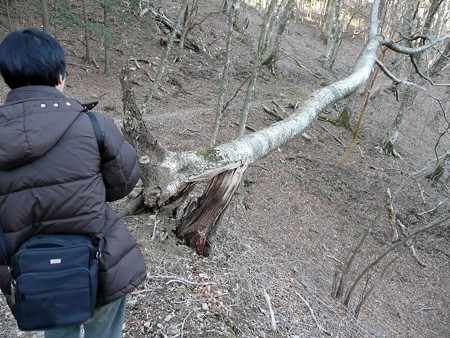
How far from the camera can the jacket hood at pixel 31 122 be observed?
1.53 meters

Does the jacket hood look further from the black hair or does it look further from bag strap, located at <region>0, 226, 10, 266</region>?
bag strap, located at <region>0, 226, 10, 266</region>

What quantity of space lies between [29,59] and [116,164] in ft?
2.00

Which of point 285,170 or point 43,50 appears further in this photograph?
point 285,170

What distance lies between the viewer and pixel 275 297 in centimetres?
393

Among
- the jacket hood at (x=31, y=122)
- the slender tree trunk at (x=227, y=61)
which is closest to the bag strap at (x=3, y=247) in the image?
the jacket hood at (x=31, y=122)

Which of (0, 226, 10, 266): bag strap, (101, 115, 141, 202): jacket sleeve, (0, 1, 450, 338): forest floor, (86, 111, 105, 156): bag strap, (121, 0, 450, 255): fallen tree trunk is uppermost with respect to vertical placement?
(86, 111, 105, 156): bag strap

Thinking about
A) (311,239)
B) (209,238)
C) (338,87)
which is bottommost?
(311,239)

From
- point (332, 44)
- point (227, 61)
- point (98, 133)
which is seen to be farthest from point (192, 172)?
point (332, 44)

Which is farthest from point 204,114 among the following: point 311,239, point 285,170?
point 311,239

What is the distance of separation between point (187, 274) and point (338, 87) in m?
3.82

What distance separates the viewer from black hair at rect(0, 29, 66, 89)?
→ 5.27 feet

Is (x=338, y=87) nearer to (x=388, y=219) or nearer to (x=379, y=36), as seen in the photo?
(x=379, y=36)

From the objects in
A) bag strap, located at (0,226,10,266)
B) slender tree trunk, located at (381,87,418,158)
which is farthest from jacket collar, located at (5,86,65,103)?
slender tree trunk, located at (381,87,418,158)

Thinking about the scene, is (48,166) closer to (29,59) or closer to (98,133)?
(98,133)
